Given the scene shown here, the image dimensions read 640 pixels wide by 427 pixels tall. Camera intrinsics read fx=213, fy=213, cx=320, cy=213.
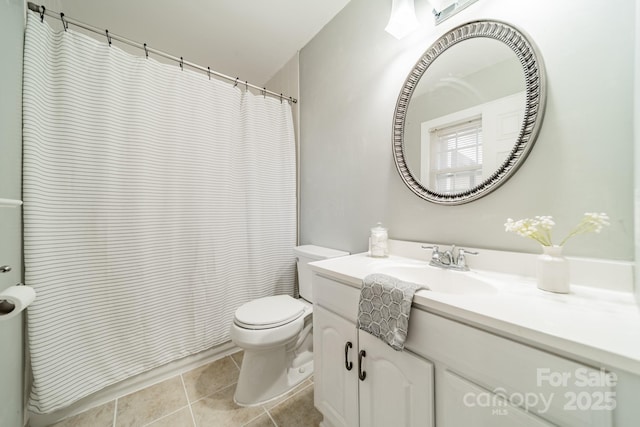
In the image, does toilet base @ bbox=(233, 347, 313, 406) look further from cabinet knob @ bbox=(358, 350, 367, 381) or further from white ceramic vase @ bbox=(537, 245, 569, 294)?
white ceramic vase @ bbox=(537, 245, 569, 294)

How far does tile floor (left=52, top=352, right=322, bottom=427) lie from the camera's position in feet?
3.52

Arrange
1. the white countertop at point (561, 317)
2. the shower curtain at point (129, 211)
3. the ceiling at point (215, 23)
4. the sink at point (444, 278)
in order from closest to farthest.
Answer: the white countertop at point (561, 317)
the sink at point (444, 278)
the shower curtain at point (129, 211)
the ceiling at point (215, 23)

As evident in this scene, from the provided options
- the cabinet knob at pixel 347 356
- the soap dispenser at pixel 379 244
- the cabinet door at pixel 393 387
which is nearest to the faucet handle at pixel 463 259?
the soap dispenser at pixel 379 244

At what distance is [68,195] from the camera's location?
1094 mm

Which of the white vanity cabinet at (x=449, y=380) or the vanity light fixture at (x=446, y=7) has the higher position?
the vanity light fixture at (x=446, y=7)

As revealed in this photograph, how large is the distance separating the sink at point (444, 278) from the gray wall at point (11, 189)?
4.86ft

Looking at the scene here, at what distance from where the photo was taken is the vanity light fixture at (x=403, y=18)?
1060 mm

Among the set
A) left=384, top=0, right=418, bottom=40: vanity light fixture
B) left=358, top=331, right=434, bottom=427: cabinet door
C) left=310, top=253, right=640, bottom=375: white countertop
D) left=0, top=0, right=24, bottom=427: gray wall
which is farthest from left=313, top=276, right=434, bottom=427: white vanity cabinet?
left=384, top=0, right=418, bottom=40: vanity light fixture

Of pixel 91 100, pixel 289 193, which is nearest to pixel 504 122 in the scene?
pixel 289 193

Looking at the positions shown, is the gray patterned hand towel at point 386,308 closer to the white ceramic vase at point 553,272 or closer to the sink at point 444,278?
the sink at point 444,278

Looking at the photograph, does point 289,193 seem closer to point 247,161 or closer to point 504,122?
point 247,161

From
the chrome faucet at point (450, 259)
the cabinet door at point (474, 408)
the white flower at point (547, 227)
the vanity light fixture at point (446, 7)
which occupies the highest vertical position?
the vanity light fixture at point (446, 7)

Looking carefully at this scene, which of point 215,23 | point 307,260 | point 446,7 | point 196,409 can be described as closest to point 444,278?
point 307,260

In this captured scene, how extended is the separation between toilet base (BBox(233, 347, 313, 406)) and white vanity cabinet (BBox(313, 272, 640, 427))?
1.19 ft
